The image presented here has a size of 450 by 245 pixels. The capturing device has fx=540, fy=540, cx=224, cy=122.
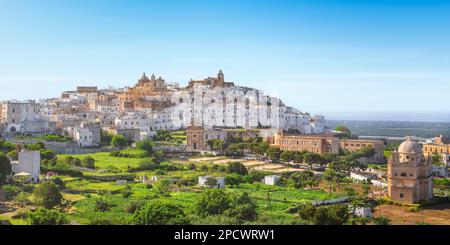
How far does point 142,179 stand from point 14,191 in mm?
3854

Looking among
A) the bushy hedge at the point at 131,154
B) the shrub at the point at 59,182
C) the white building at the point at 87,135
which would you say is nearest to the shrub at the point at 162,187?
the shrub at the point at 59,182

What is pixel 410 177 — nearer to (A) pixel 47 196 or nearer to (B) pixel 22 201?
(A) pixel 47 196

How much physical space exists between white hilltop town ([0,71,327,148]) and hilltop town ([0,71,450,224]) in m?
0.06

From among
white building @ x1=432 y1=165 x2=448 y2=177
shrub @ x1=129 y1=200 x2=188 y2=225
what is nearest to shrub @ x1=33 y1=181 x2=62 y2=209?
shrub @ x1=129 y1=200 x2=188 y2=225

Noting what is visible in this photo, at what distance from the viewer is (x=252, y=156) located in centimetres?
2088

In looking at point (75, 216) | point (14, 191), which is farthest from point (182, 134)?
point (75, 216)

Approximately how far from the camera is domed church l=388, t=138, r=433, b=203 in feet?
43.3

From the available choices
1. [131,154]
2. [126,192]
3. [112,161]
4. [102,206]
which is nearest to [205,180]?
[126,192]

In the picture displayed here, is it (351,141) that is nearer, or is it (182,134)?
(351,141)

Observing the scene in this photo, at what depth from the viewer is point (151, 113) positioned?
2662cm

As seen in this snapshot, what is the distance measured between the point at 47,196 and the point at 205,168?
695cm

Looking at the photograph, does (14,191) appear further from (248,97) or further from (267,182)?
(248,97)

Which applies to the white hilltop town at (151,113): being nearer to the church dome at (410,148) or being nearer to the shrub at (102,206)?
the shrub at (102,206)

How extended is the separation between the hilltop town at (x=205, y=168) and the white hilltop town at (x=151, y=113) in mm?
63
